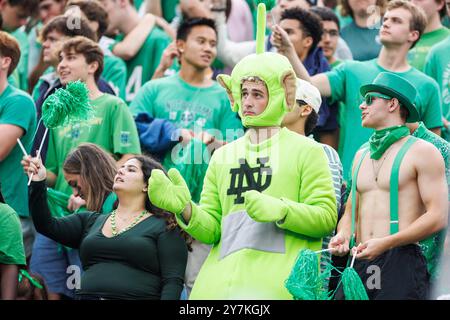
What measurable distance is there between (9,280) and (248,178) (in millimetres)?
1908

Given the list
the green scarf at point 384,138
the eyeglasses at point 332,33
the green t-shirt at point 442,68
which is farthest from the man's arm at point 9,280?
the eyeglasses at point 332,33

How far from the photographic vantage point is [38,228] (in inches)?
350

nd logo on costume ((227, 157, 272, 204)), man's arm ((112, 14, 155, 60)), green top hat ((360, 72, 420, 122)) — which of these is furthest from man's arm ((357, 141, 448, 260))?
man's arm ((112, 14, 155, 60))

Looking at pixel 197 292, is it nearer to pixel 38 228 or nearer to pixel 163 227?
pixel 163 227

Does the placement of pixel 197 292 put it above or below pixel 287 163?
below

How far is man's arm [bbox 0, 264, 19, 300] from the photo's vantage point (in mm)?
8758

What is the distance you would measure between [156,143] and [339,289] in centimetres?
282

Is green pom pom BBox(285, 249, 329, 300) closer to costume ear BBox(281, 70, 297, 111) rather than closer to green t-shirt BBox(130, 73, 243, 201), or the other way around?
costume ear BBox(281, 70, 297, 111)

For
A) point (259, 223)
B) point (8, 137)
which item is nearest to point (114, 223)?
point (259, 223)

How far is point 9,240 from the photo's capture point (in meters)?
8.85

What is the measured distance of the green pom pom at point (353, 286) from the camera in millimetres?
7656

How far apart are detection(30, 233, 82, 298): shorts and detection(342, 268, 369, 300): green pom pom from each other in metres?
2.56
